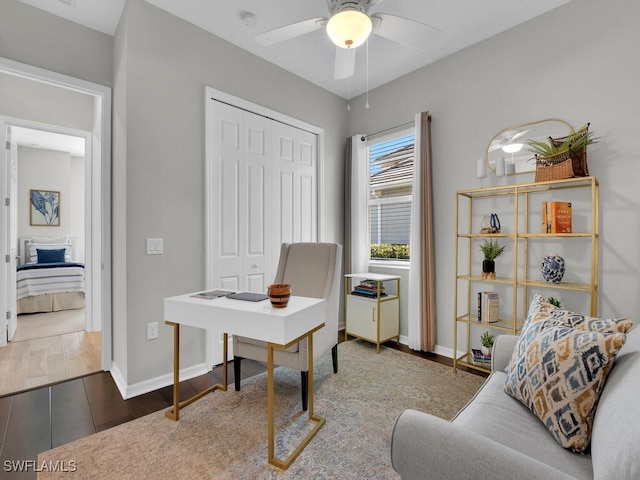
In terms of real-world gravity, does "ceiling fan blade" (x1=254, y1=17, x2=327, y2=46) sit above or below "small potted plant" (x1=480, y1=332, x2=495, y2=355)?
above

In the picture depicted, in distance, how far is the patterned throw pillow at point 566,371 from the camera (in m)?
1.08

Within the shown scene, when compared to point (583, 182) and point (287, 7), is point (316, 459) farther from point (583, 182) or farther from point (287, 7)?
point (287, 7)

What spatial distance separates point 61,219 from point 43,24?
4.97 meters

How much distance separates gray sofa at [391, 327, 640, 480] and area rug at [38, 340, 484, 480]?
0.69 meters

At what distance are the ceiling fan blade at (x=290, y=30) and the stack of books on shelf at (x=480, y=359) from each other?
263cm

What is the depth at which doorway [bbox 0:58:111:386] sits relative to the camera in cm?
240

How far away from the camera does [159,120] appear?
2.50m

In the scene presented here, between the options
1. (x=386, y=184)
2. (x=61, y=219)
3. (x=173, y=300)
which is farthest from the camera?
(x=61, y=219)

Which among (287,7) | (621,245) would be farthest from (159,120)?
(621,245)

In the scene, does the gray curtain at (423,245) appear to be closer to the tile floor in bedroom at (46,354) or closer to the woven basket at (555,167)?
the woven basket at (555,167)

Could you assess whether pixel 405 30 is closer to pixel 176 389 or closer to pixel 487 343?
pixel 487 343

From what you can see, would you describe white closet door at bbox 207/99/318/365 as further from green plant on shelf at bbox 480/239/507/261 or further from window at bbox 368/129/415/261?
green plant on shelf at bbox 480/239/507/261

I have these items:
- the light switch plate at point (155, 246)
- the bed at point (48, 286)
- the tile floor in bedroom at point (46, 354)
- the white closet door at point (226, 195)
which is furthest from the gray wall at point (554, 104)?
the bed at point (48, 286)

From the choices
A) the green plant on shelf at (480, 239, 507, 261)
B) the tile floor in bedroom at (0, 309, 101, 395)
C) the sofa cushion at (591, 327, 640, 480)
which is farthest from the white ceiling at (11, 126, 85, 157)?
the sofa cushion at (591, 327, 640, 480)
